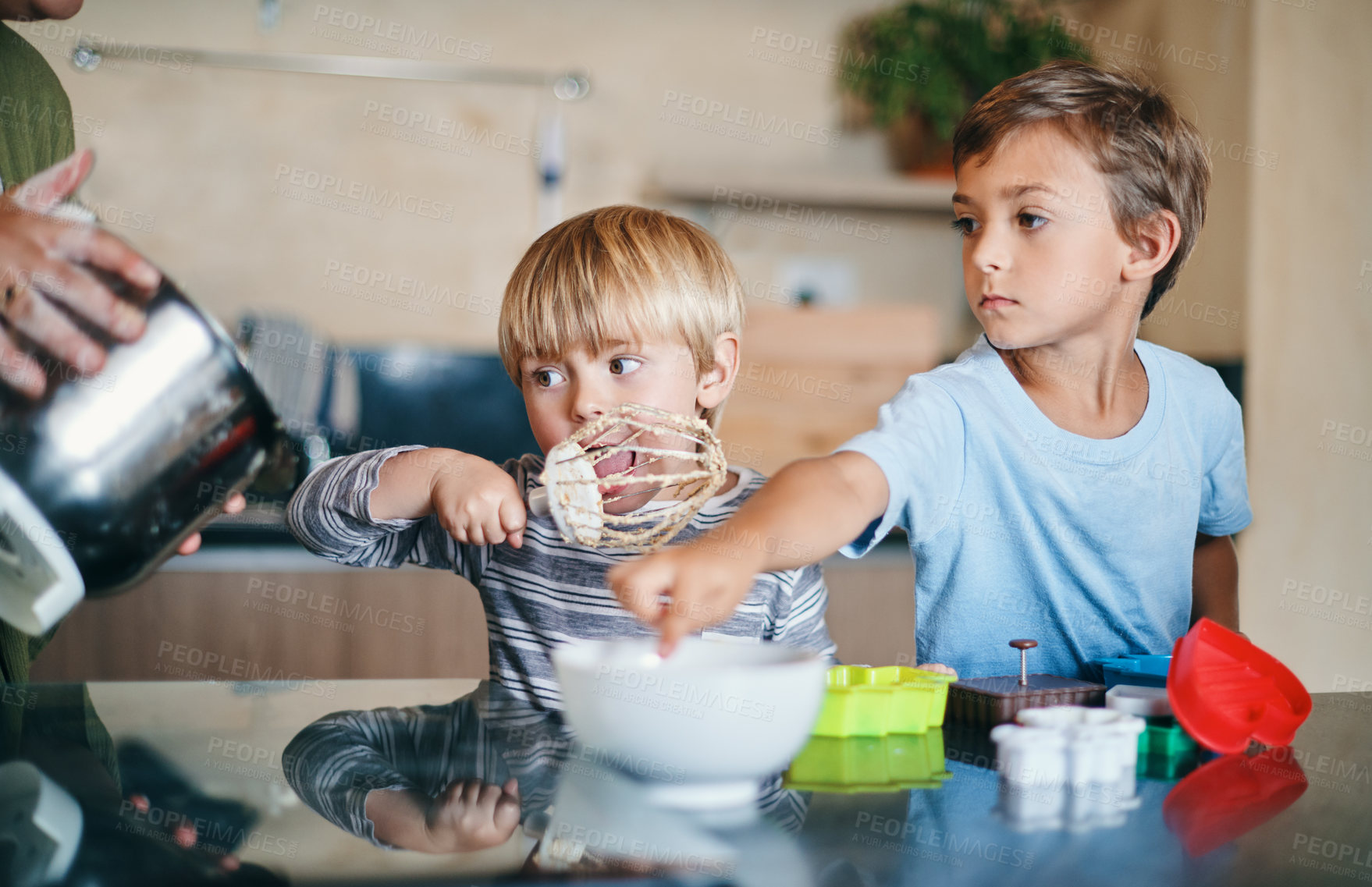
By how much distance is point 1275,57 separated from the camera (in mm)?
1853

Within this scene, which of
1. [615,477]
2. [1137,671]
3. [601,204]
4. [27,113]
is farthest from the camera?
[601,204]

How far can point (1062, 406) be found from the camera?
2.99ft

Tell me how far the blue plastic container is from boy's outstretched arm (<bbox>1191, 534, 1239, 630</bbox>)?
0.31 meters

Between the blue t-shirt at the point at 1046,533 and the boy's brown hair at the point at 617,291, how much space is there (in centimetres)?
22

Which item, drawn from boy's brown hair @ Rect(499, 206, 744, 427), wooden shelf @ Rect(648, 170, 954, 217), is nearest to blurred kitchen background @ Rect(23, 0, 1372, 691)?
wooden shelf @ Rect(648, 170, 954, 217)

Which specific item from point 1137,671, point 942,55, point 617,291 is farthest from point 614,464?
point 942,55

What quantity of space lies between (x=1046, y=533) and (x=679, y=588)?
497mm

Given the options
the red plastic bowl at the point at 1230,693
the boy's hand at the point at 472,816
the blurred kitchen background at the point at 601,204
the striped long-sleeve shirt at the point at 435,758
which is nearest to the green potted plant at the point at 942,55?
the blurred kitchen background at the point at 601,204

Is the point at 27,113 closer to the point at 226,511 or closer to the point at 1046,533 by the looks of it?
the point at 226,511

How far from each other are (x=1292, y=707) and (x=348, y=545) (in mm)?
721

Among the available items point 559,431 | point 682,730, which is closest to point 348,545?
point 559,431

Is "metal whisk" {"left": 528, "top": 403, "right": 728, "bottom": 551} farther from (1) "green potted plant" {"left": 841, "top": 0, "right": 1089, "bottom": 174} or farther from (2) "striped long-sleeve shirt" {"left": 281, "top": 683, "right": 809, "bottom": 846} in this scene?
(1) "green potted plant" {"left": 841, "top": 0, "right": 1089, "bottom": 174}

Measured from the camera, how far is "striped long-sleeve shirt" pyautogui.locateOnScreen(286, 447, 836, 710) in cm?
95

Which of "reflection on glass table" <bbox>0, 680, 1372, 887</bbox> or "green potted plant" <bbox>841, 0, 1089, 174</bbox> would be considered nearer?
"reflection on glass table" <bbox>0, 680, 1372, 887</bbox>
